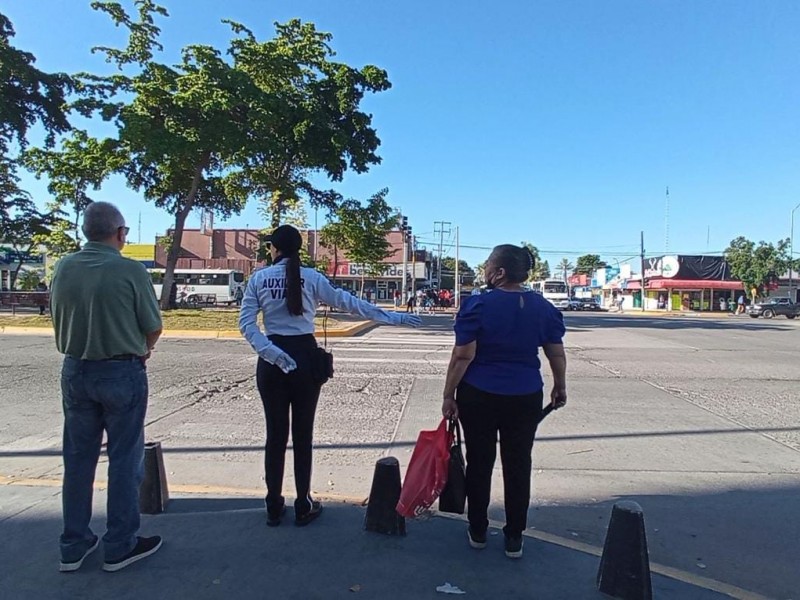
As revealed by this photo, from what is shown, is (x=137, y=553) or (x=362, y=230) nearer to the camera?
(x=137, y=553)

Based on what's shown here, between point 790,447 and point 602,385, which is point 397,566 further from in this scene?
point 602,385

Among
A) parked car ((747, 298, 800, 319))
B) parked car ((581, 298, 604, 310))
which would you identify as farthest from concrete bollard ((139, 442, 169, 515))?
parked car ((581, 298, 604, 310))

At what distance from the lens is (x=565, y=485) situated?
492cm

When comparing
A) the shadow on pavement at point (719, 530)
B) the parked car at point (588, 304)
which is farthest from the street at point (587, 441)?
the parked car at point (588, 304)

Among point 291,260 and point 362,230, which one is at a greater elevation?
point 362,230

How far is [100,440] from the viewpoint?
3.15 metres

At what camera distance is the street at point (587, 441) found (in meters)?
4.03

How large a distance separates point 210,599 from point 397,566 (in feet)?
3.20

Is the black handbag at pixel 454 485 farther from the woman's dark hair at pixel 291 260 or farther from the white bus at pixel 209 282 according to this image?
the white bus at pixel 209 282

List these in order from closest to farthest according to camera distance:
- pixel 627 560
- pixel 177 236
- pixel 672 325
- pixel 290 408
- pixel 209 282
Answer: pixel 627 560
pixel 290 408
pixel 177 236
pixel 672 325
pixel 209 282

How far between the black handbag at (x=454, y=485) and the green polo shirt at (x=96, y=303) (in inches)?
72.4

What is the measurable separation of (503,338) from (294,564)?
1.67 metres

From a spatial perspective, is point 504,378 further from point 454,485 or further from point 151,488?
point 151,488

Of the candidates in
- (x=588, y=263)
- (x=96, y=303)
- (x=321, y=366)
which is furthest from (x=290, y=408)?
(x=588, y=263)
